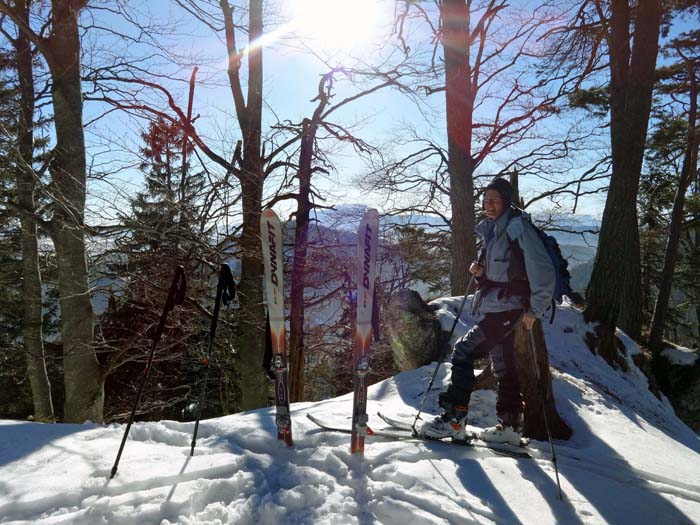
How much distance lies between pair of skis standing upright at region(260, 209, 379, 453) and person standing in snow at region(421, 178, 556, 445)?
2.65 feet

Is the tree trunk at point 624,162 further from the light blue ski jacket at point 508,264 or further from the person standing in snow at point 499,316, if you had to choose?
the light blue ski jacket at point 508,264

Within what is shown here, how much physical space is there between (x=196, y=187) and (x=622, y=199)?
7.80m

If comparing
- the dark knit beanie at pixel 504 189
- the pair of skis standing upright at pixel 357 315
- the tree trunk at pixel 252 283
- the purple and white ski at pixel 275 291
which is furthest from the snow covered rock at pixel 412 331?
the purple and white ski at pixel 275 291

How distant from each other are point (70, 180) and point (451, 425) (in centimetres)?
612

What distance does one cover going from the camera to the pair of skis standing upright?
10.3ft

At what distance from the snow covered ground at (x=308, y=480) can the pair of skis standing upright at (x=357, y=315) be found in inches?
8.6

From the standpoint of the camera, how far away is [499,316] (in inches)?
136

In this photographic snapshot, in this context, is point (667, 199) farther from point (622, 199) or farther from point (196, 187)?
point (196, 187)

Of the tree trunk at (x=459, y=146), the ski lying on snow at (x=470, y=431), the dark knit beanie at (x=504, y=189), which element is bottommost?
the ski lying on snow at (x=470, y=431)

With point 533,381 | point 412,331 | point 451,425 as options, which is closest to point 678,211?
point 412,331

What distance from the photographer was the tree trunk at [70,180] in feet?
20.4

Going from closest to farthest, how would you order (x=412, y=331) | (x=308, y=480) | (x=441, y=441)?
1. (x=308, y=480)
2. (x=441, y=441)
3. (x=412, y=331)

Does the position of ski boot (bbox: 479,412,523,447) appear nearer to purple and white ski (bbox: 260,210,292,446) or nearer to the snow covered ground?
the snow covered ground

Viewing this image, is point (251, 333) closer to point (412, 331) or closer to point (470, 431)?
point (412, 331)
